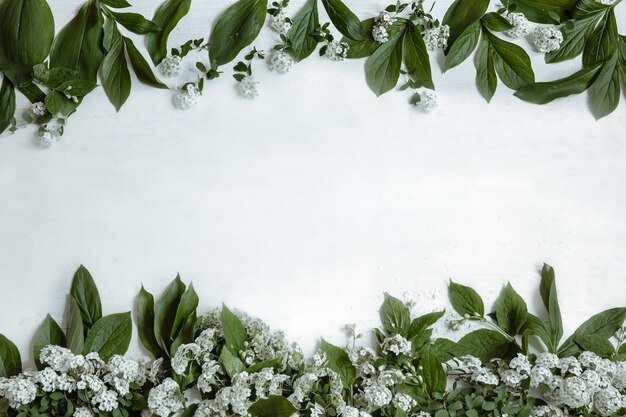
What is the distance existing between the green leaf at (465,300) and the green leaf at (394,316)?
10 cm

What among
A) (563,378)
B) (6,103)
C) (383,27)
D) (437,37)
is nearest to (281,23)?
(383,27)

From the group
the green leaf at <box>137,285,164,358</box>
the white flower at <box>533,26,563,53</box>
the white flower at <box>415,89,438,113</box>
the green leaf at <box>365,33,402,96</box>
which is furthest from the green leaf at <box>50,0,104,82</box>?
the white flower at <box>533,26,563,53</box>

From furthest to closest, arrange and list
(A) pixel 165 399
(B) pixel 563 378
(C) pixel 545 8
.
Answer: (C) pixel 545 8 < (B) pixel 563 378 < (A) pixel 165 399

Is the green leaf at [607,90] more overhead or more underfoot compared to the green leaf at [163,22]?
more underfoot

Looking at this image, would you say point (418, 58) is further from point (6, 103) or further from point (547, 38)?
point (6, 103)

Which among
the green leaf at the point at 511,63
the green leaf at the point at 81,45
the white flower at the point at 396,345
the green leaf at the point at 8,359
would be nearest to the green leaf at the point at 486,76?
the green leaf at the point at 511,63

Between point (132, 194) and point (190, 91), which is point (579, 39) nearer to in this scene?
point (190, 91)

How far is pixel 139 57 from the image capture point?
4.17 ft

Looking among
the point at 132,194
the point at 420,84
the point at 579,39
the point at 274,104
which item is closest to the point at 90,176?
the point at 132,194

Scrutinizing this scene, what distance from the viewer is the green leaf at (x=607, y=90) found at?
1.37 metres

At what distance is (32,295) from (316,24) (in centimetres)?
77

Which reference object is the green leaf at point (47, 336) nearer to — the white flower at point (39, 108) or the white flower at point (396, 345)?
the white flower at point (39, 108)

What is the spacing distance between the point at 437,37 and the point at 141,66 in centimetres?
60

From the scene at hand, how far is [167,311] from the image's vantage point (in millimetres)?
1236
